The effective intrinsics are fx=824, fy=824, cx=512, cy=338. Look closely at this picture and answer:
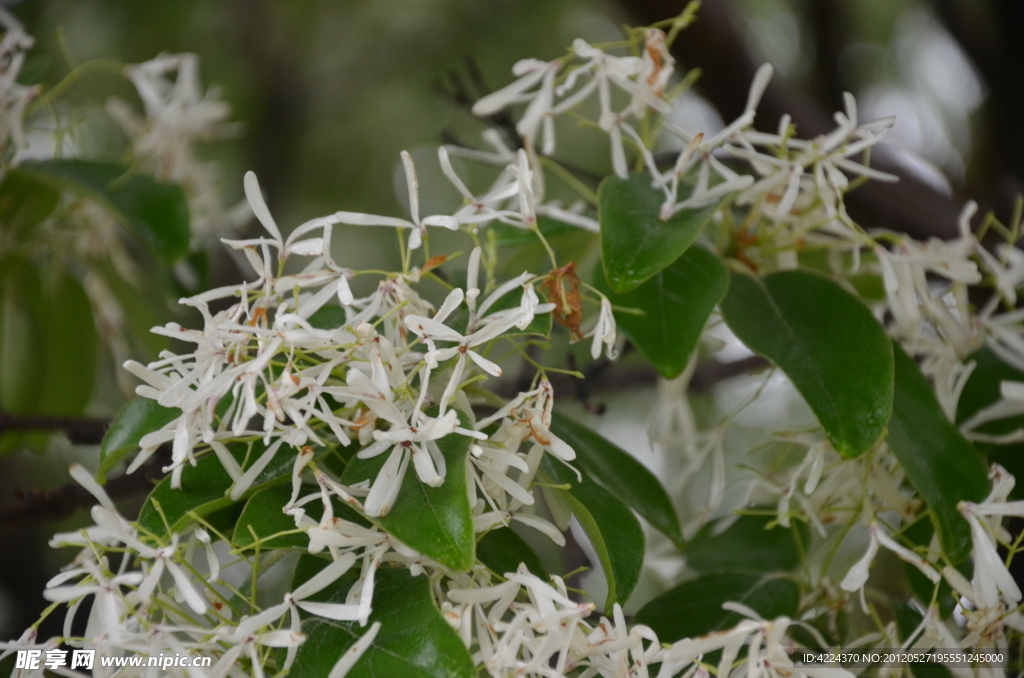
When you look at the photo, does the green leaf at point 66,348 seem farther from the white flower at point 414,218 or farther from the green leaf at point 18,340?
the white flower at point 414,218

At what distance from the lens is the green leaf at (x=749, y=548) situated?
515 millimetres

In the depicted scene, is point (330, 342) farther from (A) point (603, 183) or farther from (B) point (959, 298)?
(B) point (959, 298)

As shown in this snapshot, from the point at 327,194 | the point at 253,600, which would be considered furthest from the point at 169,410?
the point at 327,194

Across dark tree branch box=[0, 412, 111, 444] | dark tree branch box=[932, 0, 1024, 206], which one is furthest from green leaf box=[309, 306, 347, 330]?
dark tree branch box=[932, 0, 1024, 206]

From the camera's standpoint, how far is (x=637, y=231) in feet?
1.24

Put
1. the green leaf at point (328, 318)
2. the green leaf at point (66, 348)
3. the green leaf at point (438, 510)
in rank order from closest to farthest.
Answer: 1. the green leaf at point (438, 510)
2. the green leaf at point (328, 318)
3. the green leaf at point (66, 348)

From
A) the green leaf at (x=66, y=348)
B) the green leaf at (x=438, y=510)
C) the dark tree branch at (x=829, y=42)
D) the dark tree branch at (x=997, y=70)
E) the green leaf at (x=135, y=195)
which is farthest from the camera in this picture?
the dark tree branch at (x=829, y=42)

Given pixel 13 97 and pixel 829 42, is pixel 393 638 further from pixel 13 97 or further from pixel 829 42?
pixel 829 42

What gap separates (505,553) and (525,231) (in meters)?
0.17

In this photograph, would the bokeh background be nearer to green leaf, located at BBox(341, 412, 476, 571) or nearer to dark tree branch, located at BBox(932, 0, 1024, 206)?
dark tree branch, located at BBox(932, 0, 1024, 206)

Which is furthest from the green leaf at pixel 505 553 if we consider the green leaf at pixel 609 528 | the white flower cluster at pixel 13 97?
the white flower cluster at pixel 13 97

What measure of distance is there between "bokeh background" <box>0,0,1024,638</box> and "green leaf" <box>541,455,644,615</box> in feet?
1.09

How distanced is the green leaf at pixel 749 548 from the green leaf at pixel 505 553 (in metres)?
0.19

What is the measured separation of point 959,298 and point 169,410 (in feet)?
1.36
